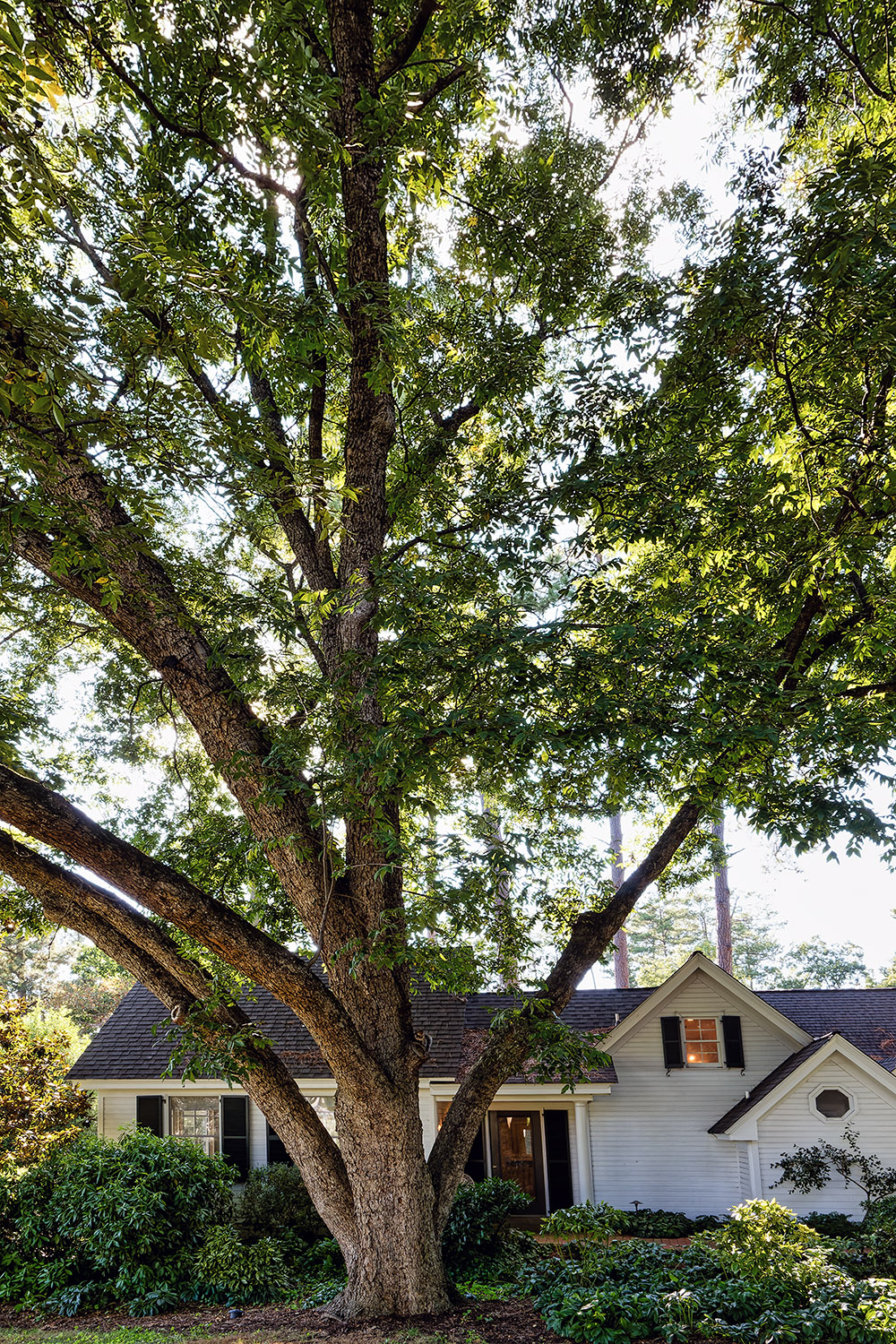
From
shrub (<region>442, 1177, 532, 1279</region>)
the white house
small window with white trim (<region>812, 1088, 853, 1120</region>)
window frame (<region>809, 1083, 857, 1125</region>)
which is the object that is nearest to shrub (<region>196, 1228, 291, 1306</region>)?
shrub (<region>442, 1177, 532, 1279</region>)

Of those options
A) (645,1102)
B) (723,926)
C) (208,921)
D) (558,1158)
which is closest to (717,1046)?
(645,1102)

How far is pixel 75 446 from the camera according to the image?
18.1ft

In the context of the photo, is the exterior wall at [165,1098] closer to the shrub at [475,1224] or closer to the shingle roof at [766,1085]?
the shrub at [475,1224]

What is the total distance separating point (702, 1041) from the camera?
1527 cm

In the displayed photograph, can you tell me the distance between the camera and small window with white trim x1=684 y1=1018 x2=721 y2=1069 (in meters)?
15.2

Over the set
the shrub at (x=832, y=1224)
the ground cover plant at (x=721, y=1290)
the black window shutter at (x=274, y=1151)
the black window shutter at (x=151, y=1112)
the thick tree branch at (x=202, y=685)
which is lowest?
the shrub at (x=832, y=1224)

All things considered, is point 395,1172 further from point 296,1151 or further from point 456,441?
point 456,441

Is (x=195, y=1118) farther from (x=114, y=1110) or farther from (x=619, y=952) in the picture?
(x=619, y=952)

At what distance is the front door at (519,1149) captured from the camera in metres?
15.9

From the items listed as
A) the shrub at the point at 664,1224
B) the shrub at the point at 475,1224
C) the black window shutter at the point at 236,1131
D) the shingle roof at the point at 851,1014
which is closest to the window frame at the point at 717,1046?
the shingle roof at the point at 851,1014

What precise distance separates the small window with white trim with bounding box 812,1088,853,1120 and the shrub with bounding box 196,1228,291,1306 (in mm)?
8968

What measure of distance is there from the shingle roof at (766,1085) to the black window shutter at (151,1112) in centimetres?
966

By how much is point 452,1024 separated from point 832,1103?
6.65 metres

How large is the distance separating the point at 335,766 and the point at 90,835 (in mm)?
2119
